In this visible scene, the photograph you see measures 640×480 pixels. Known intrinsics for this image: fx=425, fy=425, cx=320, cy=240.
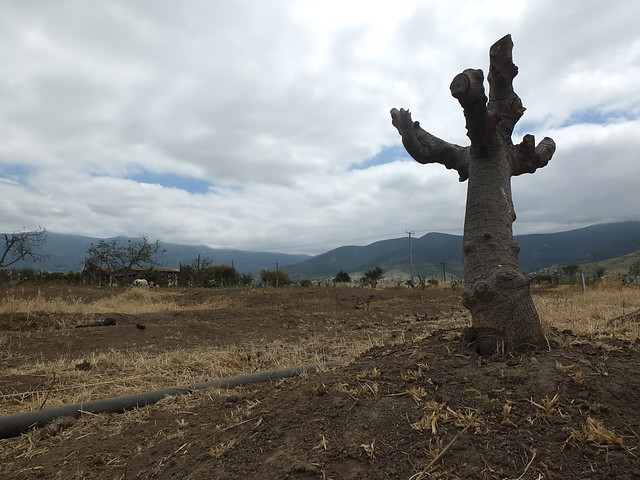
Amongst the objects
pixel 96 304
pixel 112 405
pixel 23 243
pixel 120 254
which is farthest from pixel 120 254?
pixel 112 405

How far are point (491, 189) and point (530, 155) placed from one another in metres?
0.81

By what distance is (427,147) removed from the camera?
3.96 meters

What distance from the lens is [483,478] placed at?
74.6 inches

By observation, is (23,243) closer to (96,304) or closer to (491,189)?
(96,304)

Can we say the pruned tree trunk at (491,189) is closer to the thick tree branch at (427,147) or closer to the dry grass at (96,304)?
the thick tree branch at (427,147)

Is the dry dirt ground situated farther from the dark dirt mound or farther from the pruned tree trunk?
the pruned tree trunk

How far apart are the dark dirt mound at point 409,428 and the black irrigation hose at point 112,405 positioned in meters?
0.27

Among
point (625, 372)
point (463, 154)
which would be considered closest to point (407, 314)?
point (463, 154)

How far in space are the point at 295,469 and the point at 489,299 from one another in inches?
72.4

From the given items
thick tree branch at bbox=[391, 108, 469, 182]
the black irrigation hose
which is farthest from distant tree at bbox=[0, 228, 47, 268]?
thick tree branch at bbox=[391, 108, 469, 182]

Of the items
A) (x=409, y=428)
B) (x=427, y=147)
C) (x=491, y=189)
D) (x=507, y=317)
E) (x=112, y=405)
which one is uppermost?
(x=427, y=147)

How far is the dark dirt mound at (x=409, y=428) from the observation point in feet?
6.59

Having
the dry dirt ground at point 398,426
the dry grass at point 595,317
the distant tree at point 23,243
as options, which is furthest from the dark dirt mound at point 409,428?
the distant tree at point 23,243

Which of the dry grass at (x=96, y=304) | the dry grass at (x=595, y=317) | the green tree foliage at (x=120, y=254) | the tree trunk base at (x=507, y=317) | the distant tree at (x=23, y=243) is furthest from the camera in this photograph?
the green tree foliage at (x=120, y=254)
